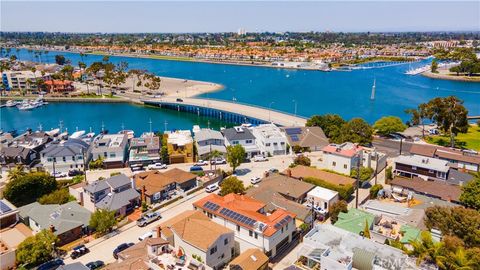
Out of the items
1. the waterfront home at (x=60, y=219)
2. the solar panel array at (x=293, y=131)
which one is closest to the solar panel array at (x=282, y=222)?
the waterfront home at (x=60, y=219)

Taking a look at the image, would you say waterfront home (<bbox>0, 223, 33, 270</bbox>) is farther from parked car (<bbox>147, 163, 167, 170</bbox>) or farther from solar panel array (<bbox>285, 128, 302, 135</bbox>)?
solar panel array (<bbox>285, 128, 302, 135</bbox>)

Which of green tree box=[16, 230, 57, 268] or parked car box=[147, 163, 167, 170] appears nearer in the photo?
green tree box=[16, 230, 57, 268]

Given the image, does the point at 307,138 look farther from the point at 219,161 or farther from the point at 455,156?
the point at 455,156

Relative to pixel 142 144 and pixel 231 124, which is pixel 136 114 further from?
pixel 142 144

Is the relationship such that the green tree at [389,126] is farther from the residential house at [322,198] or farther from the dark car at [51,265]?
the dark car at [51,265]

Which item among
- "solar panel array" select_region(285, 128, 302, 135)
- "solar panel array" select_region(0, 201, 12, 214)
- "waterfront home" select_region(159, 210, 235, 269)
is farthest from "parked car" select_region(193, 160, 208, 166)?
"solar panel array" select_region(0, 201, 12, 214)

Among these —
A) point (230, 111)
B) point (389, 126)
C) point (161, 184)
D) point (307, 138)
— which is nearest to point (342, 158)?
point (307, 138)

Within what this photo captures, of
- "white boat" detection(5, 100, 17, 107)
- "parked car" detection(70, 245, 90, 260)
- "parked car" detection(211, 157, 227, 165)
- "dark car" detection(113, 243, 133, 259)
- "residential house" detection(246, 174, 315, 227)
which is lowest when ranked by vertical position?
"parked car" detection(70, 245, 90, 260)

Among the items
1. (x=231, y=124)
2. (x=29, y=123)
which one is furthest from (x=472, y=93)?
(x=29, y=123)
